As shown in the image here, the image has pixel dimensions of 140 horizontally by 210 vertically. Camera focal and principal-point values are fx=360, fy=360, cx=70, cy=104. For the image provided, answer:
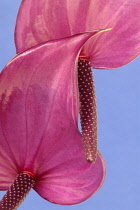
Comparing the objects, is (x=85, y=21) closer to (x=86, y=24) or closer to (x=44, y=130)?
(x=86, y=24)

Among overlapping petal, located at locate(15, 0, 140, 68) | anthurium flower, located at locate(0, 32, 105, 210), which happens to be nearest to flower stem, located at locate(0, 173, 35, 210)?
anthurium flower, located at locate(0, 32, 105, 210)

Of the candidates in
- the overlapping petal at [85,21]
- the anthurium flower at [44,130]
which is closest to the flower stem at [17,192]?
the anthurium flower at [44,130]

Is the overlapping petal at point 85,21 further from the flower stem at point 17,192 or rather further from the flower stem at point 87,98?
the flower stem at point 17,192

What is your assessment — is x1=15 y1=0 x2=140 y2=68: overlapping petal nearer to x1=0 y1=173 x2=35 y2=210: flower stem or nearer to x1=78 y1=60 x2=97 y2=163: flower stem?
x1=78 y1=60 x2=97 y2=163: flower stem

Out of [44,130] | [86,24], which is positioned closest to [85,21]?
[86,24]

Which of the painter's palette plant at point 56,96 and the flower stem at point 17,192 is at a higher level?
the painter's palette plant at point 56,96

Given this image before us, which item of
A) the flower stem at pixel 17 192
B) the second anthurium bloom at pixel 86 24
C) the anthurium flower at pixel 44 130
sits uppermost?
the second anthurium bloom at pixel 86 24

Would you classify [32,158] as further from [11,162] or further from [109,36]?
[109,36]

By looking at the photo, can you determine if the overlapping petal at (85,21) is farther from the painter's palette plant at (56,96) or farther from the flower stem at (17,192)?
the flower stem at (17,192)
